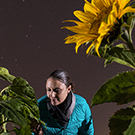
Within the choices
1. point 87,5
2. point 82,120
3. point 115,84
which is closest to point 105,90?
point 115,84

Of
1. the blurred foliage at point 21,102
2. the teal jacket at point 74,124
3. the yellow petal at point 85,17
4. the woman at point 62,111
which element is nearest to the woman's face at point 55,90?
the woman at point 62,111

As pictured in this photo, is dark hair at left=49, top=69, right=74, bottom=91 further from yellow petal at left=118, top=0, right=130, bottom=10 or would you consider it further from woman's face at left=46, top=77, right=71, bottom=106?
yellow petal at left=118, top=0, right=130, bottom=10

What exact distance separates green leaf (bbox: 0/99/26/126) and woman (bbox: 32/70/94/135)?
2.48 feet

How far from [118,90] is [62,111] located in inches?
52.3

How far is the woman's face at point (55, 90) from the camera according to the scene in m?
1.31

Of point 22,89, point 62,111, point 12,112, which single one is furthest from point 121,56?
point 62,111

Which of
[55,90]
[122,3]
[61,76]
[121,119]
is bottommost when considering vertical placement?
[121,119]

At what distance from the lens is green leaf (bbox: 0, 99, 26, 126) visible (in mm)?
473

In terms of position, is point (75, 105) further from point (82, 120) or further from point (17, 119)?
point (17, 119)

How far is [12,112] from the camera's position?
1.66ft

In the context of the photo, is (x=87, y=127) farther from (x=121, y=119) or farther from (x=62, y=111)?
(x=121, y=119)

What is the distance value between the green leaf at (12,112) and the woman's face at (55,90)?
29.4 inches

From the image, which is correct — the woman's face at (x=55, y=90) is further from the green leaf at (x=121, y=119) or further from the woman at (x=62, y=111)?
the green leaf at (x=121, y=119)

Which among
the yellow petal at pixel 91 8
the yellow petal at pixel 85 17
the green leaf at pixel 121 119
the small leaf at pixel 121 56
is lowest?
the green leaf at pixel 121 119
